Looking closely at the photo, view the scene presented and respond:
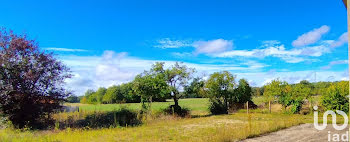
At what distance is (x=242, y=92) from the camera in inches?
699

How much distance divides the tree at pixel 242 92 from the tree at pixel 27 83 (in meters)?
11.8

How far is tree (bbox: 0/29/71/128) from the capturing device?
954 centimetres

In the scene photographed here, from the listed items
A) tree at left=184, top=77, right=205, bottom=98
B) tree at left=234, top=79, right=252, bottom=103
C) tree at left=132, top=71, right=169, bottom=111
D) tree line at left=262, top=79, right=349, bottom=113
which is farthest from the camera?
tree at left=234, top=79, right=252, bottom=103

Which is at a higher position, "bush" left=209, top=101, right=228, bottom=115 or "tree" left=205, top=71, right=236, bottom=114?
"tree" left=205, top=71, right=236, bottom=114

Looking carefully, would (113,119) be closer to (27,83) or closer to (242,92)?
(27,83)

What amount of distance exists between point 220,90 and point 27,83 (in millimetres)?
11862

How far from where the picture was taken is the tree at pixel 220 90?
16656 mm

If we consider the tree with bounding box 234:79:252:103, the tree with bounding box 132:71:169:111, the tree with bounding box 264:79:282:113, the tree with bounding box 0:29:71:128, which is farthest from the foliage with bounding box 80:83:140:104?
the tree with bounding box 264:79:282:113

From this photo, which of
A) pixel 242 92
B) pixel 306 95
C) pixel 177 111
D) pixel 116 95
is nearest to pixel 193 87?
pixel 177 111

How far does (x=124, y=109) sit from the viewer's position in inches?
511

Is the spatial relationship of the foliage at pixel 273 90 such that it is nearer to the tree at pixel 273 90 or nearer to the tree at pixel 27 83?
the tree at pixel 273 90

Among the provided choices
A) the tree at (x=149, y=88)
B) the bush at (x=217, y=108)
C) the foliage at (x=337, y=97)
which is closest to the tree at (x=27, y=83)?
the tree at (x=149, y=88)

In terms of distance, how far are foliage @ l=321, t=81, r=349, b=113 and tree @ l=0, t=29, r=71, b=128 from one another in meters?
14.2

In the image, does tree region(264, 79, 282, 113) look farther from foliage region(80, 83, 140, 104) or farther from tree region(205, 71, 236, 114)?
foliage region(80, 83, 140, 104)
